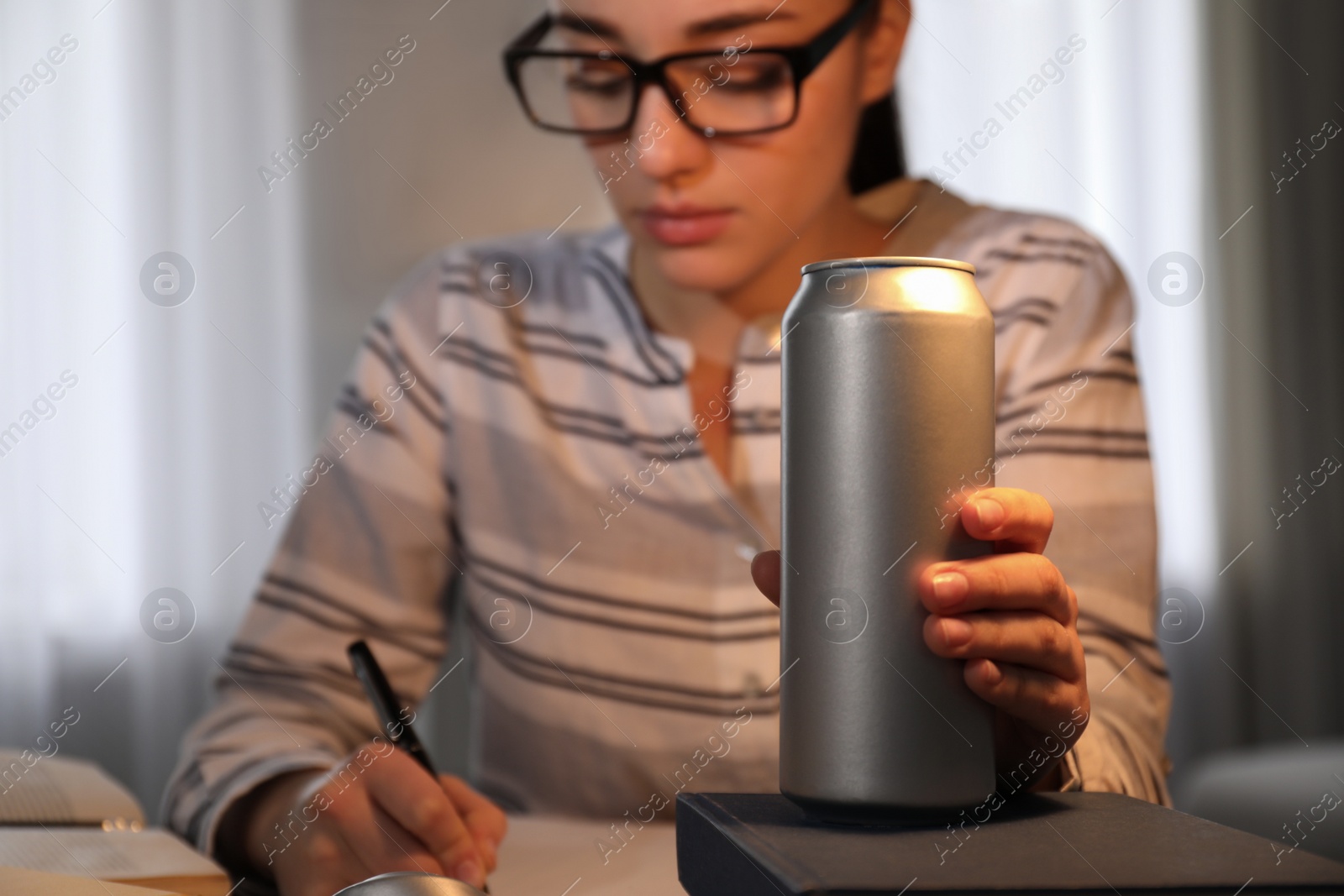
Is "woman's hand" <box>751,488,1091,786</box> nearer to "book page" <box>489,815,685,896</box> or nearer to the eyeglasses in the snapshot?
"book page" <box>489,815,685,896</box>

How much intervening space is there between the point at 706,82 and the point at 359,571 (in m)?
0.58

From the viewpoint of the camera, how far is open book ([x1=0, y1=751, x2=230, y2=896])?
618 millimetres

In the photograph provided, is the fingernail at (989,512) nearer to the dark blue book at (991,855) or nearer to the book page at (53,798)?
the dark blue book at (991,855)

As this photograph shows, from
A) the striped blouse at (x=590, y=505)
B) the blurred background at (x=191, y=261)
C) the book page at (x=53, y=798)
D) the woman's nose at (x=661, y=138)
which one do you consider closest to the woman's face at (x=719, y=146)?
the woman's nose at (x=661, y=138)

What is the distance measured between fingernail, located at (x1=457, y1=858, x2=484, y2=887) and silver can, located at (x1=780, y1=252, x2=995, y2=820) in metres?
0.23

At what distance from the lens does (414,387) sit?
1237 millimetres

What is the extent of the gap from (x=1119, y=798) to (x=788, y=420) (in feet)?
0.85

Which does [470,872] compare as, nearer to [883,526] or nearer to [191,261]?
[883,526]

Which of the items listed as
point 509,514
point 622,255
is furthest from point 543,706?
point 622,255

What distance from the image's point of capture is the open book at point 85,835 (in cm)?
62

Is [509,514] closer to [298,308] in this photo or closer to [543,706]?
[543,706]

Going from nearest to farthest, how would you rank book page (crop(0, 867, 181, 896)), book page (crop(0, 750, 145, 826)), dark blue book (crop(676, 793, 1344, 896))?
1. dark blue book (crop(676, 793, 1344, 896))
2. book page (crop(0, 867, 181, 896))
3. book page (crop(0, 750, 145, 826))

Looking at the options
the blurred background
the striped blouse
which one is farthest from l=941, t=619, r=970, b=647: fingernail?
the blurred background

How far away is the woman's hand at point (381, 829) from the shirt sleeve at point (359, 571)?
0.21m
